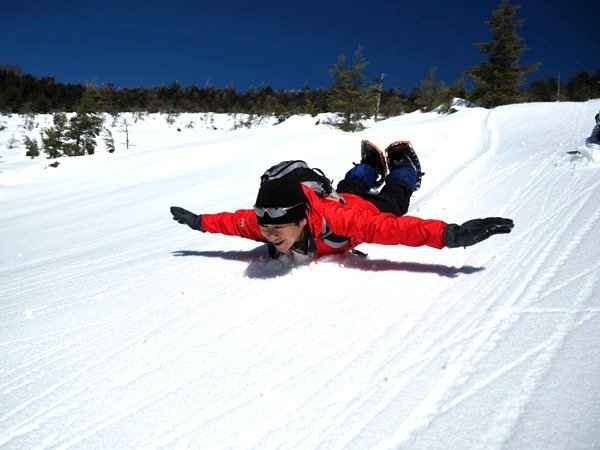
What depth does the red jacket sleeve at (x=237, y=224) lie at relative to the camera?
252 centimetres

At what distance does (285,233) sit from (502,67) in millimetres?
29375

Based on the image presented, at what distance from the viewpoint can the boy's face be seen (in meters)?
2.13

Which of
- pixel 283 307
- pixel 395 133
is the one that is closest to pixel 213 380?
pixel 283 307

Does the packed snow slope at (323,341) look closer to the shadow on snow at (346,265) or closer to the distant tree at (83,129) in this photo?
the shadow on snow at (346,265)

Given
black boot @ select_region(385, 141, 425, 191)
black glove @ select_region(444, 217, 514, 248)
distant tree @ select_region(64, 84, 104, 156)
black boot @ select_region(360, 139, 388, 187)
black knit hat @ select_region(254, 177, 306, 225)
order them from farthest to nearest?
distant tree @ select_region(64, 84, 104, 156) → black boot @ select_region(360, 139, 388, 187) → black boot @ select_region(385, 141, 425, 191) → black knit hat @ select_region(254, 177, 306, 225) → black glove @ select_region(444, 217, 514, 248)

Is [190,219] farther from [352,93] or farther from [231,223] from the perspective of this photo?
[352,93]

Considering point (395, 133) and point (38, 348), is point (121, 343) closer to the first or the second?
point (38, 348)

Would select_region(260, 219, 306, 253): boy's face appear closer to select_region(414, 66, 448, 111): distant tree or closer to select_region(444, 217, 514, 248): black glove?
select_region(444, 217, 514, 248): black glove

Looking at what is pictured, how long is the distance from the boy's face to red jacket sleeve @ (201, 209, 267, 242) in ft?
1.12

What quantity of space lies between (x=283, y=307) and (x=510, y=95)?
2926 centimetres

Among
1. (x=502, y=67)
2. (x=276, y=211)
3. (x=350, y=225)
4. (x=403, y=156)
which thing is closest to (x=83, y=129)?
(x=403, y=156)

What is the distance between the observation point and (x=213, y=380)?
1416mm

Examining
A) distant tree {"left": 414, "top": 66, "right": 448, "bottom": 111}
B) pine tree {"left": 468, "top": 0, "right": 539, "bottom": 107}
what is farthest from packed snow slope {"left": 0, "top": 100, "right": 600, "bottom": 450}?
distant tree {"left": 414, "top": 66, "right": 448, "bottom": 111}

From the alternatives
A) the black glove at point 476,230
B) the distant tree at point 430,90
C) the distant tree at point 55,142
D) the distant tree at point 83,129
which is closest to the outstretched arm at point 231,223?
the black glove at point 476,230
